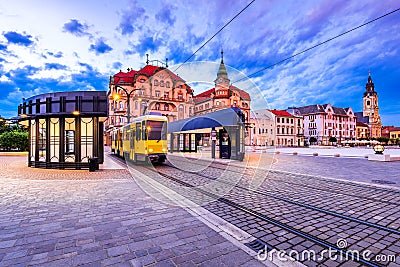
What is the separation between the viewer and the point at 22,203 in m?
5.82

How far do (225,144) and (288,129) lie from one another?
6019cm

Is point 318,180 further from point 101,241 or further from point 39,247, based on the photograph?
point 39,247

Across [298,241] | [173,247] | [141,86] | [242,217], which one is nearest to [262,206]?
[242,217]

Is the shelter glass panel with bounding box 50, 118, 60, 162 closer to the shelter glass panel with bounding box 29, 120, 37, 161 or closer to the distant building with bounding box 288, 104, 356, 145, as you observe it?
the shelter glass panel with bounding box 29, 120, 37, 161

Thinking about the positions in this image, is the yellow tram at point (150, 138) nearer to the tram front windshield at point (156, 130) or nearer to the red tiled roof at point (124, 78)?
the tram front windshield at point (156, 130)

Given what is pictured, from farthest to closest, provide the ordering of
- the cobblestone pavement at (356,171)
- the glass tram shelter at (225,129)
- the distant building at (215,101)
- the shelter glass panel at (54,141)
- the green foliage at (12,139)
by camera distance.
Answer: the green foliage at (12,139), the glass tram shelter at (225,129), the distant building at (215,101), the shelter glass panel at (54,141), the cobblestone pavement at (356,171)

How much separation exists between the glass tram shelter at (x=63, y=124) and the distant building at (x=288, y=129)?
208 feet

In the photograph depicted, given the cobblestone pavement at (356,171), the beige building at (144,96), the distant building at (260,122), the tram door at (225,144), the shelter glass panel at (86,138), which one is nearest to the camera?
the distant building at (260,122)

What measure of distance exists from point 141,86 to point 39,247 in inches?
2038

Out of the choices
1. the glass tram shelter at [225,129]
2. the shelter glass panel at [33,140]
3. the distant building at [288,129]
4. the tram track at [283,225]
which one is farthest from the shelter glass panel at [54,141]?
the distant building at [288,129]

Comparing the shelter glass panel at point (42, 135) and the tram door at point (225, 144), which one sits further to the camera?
the tram door at point (225, 144)

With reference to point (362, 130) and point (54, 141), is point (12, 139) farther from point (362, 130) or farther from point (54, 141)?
point (362, 130)

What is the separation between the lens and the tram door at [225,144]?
1970 cm

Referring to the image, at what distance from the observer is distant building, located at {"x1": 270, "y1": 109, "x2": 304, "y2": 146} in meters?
70.8
